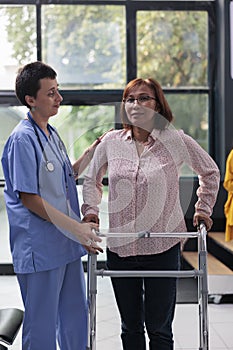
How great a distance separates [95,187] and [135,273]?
0.45 meters

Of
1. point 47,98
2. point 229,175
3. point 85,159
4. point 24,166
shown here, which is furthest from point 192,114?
point 24,166

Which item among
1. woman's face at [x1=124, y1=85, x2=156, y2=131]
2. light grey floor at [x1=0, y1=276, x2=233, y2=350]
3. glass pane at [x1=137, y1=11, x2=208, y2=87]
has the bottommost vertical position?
light grey floor at [x1=0, y1=276, x2=233, y2=350]

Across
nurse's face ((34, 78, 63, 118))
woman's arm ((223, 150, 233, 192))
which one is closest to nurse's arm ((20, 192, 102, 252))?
nurse's face ((34, 78, 63, 118))

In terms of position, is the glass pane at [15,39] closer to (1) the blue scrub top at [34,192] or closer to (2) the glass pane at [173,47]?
(2) the glass pane at [173,47]

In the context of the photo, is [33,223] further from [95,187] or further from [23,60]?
[23,60]

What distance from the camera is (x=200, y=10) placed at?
6.14 metres

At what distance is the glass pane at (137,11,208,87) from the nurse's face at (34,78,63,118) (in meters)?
3.61

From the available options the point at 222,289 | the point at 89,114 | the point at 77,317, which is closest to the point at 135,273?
the point at 77,317

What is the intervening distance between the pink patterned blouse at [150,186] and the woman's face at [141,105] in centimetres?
7

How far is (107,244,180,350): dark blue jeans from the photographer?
2.69m

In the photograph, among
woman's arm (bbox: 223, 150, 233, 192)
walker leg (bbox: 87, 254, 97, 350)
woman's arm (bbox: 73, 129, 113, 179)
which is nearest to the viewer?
walker leg (bbox: 87, 254, 97, 350)

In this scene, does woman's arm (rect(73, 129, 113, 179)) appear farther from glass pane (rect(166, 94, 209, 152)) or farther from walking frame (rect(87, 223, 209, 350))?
glass pane (rect(166, 94, 209, 152))

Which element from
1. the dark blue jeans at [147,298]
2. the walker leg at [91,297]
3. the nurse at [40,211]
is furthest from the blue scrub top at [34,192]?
the dark blue jeans at [147,298]

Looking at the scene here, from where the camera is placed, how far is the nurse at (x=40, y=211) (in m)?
2.55
